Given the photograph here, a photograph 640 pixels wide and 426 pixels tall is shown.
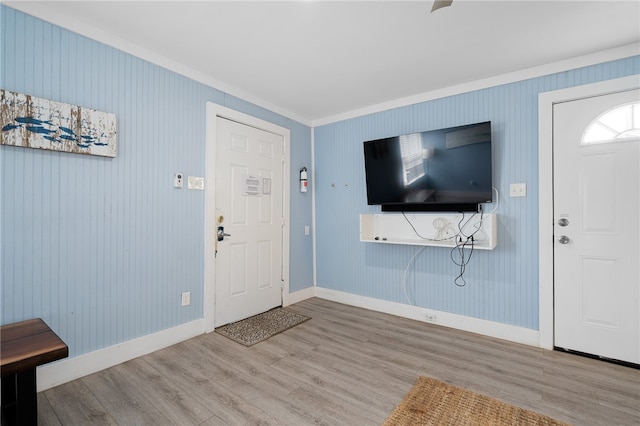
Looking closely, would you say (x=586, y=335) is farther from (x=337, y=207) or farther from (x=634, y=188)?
(x=337, y=207)

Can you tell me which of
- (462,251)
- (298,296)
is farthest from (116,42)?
(462,251)

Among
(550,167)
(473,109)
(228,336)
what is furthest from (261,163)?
(550,167)

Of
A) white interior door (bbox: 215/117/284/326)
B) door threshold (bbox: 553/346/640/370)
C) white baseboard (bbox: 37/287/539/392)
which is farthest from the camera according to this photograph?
white interior door (bbox: 215/117/284/326)

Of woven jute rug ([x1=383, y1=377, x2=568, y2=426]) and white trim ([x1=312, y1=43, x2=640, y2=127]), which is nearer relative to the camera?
woven jute rug ([x1=383, y1=377, x2=568, y2=426])

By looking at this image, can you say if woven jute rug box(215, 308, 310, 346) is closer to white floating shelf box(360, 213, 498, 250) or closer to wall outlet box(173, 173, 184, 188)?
white floating shelf box(360, 213, 498, 250)

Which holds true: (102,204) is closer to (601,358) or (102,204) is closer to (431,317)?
(431,317)

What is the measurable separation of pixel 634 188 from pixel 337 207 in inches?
109

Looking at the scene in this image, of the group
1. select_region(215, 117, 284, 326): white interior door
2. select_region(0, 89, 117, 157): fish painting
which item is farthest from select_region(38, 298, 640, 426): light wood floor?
select_region(0, 89, 117, 157): fish painting

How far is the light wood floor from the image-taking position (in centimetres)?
172

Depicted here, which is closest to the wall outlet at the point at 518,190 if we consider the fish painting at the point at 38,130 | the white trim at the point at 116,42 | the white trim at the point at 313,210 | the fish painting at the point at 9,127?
the white trim at the point at 313,210

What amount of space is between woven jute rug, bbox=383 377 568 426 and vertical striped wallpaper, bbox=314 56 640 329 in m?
1.18

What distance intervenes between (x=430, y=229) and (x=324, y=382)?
6.23ft

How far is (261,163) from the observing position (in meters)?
3.45

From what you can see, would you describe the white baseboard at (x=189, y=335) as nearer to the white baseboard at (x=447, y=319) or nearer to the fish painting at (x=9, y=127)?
the white baseboard at (x=447, y=319)
